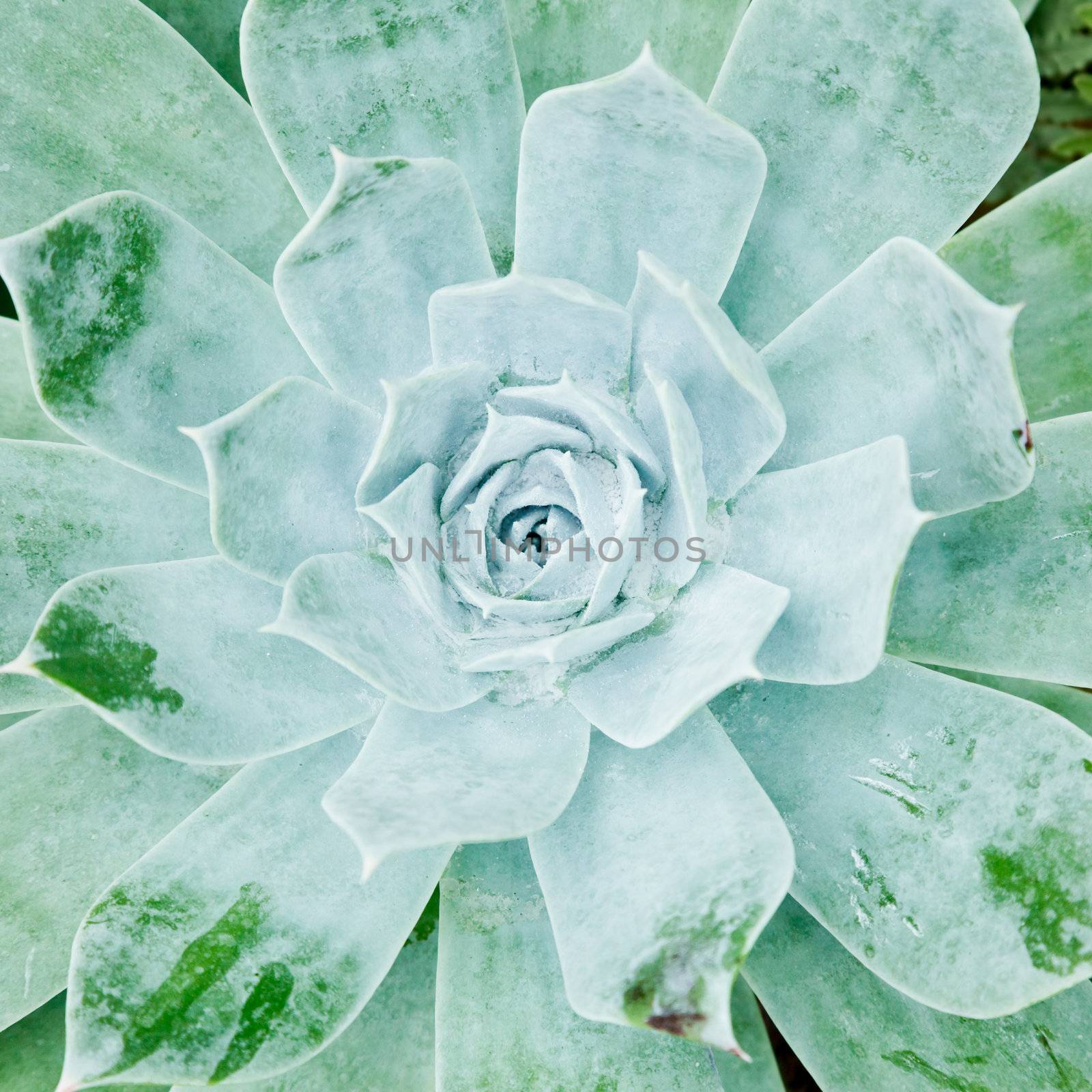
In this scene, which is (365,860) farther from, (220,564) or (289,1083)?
(289,1083)

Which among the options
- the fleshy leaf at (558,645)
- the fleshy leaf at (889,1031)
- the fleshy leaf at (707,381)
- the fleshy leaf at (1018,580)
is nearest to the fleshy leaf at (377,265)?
the fleshy leaf at (707,381)

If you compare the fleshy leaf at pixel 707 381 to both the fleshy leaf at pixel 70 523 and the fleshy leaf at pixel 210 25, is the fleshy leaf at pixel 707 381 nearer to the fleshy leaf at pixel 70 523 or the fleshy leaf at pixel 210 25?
the fleshy leaf at pixel 70 523

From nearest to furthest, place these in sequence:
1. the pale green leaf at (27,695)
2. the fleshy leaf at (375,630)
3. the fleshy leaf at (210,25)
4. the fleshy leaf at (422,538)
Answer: the fleshy leaf at (375,630) → the fleshy leaf at (422,538) → the pale green leaf at (27,695) → the fleshy leaf at (210,25)

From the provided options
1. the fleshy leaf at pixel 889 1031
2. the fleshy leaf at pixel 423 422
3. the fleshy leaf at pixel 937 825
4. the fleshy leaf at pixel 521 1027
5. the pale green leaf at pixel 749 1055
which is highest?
the fleshy leaf at pixel 423 422

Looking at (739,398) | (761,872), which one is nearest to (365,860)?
(761,872)

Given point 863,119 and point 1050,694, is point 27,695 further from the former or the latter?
point 1050,694

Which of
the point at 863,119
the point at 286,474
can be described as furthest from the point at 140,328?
the point at 863,119
